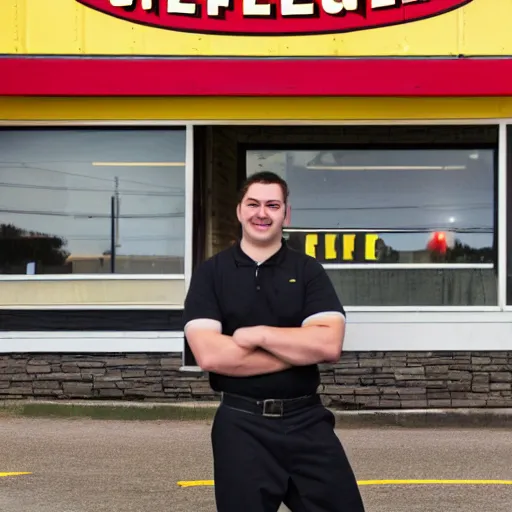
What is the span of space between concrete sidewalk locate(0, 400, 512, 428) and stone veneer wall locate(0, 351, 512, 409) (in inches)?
7.4

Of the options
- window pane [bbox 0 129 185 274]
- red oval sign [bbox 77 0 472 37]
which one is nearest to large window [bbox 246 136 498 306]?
window pane [bbox 0 129 185 274]

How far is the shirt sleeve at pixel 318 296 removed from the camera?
357 centimetres

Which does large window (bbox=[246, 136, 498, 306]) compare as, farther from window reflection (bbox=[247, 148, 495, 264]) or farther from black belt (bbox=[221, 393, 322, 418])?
black belt (bbox=[221, 393, 322, 418])

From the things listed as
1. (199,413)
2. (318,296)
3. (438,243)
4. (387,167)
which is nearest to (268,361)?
(318,296)

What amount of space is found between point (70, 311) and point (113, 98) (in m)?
2.50

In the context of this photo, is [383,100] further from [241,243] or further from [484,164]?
[241,243]

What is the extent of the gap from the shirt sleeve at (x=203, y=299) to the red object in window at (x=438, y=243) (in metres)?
6.89

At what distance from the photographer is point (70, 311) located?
9875 mm

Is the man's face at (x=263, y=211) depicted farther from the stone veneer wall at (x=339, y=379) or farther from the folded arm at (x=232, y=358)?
the stone veneer wall at (x=339, y=379)

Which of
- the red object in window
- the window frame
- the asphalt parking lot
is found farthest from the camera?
the red object in window

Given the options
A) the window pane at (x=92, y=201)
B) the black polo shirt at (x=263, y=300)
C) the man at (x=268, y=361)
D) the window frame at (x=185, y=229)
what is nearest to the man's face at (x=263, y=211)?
the man at (x=268, y=361)

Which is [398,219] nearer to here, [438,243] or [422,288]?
[438,243]

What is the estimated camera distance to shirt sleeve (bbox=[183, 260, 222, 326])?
3566 millimetres

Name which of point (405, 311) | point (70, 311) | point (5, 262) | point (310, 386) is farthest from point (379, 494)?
point (5, 262)
